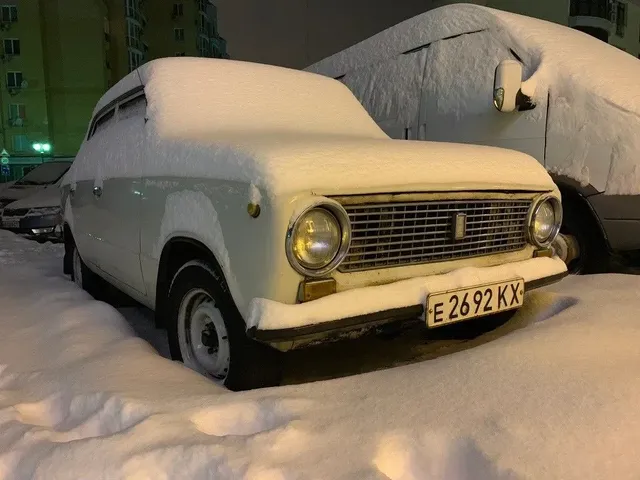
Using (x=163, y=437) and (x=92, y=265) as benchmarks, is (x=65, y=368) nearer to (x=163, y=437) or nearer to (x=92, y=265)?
(x=163, y=437)

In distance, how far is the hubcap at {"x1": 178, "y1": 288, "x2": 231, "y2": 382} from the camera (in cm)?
248

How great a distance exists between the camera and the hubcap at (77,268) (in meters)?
4.76

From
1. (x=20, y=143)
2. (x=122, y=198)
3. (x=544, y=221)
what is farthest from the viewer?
(x=20, y=143)

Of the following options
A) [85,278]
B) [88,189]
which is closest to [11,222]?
[85,278]

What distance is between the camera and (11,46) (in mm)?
34500

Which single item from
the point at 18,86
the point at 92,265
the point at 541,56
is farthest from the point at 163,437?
the point at 18,86

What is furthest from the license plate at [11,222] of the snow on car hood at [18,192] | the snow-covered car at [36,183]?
the snow on car hood at [18,192]

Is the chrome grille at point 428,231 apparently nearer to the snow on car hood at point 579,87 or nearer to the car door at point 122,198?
the snow on car hood at point 579,87

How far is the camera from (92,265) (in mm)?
4184

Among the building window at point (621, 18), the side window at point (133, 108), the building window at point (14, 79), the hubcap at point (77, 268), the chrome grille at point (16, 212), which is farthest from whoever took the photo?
the building window at point (14, 79)

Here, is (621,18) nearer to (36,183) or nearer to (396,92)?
(396,92)

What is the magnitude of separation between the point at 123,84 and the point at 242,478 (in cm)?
310

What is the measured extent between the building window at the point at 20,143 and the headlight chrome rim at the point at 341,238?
37.0 meters

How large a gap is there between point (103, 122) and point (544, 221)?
Result: 11.4 feet
